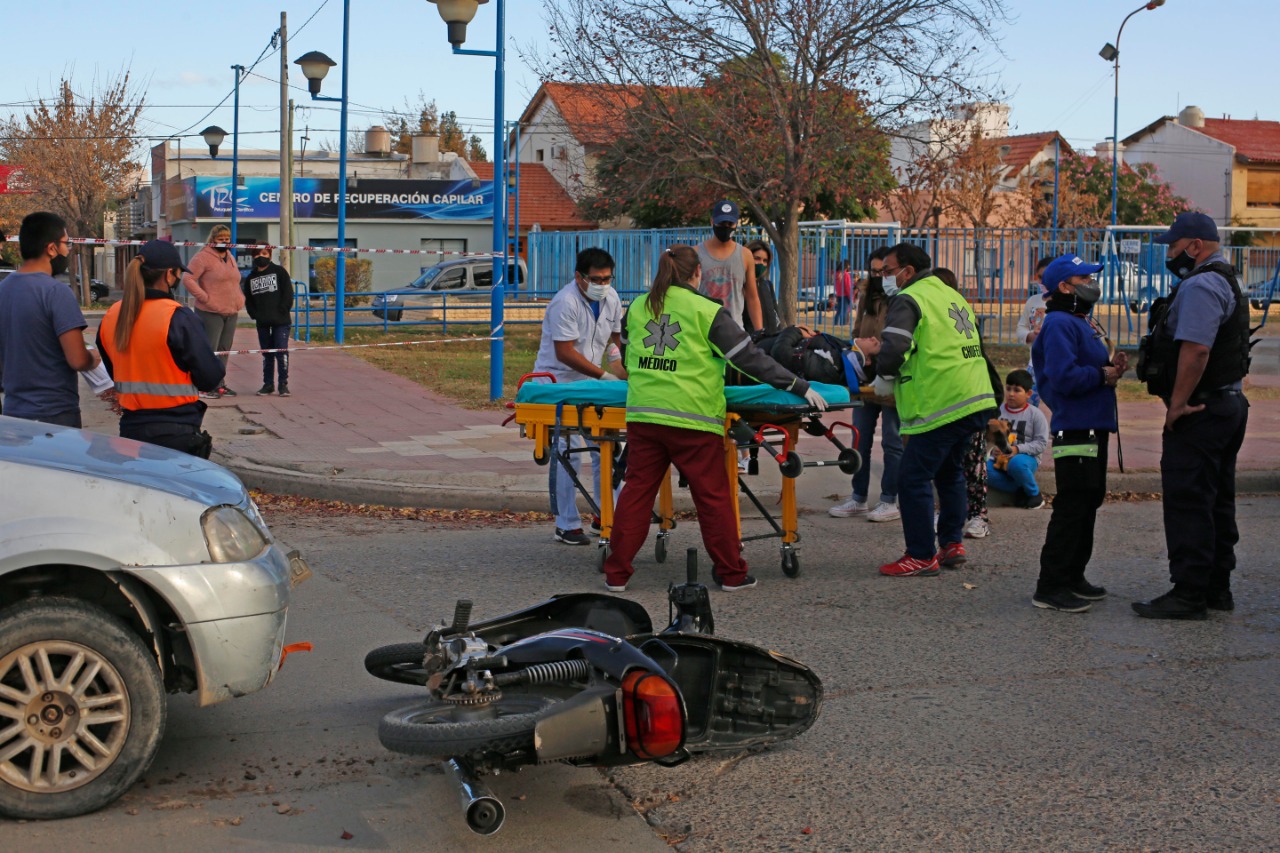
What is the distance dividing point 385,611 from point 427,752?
3.07 metres

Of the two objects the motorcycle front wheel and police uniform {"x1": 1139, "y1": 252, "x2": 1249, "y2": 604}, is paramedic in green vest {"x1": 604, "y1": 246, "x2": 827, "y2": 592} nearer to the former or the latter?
police uniform {"x1": 1139, "y1": 252, "x2": 1249, "y2": 604}

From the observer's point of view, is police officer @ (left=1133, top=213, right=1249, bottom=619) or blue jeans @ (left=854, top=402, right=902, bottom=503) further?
blue jeans @ (left=854, top=402, right=902, bottom=503)

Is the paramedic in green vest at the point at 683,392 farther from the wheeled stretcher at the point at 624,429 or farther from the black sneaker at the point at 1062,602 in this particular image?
the black sneaker at the point at 1062,602

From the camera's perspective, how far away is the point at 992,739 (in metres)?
5.09

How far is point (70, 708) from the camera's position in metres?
4.25

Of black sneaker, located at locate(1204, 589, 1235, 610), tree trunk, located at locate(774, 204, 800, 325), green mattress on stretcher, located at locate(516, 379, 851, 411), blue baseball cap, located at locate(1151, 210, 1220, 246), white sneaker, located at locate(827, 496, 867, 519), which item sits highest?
tree trunk, located at locate(774, 204, 800, 325)

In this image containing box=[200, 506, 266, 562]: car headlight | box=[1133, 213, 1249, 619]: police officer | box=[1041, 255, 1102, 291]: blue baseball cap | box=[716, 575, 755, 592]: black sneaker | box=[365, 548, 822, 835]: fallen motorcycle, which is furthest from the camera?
box=[716, 575, 755, 592]: black sneaker

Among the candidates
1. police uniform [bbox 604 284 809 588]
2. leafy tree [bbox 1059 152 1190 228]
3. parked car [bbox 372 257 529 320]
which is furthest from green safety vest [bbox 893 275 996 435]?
leafy tree [bbox 1059 152 1190 228]

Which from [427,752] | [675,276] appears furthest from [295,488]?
[427,752]

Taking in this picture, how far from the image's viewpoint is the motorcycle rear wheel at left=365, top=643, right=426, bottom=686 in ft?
17.1

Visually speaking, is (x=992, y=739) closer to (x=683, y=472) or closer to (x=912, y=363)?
(x=683, y=472)

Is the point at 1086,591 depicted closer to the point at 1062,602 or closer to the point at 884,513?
the point at 1062,602

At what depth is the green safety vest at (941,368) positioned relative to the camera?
7.64 meters

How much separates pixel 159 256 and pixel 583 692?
11.5 ft
